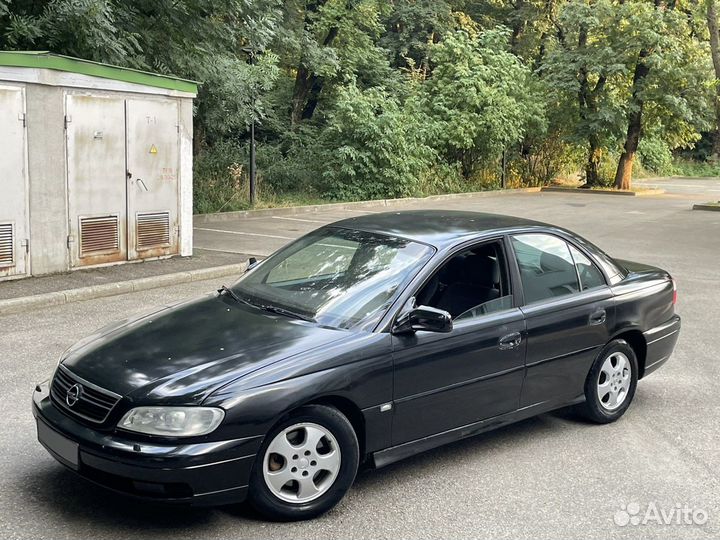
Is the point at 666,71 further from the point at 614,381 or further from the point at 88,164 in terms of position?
the point at 614,381

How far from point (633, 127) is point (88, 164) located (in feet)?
75.8

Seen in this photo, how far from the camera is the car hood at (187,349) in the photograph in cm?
372

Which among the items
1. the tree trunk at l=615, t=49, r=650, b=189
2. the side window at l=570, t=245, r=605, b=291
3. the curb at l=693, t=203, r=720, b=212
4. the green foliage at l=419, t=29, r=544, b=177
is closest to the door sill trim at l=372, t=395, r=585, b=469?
the side window at l=570, t=245, r=605, b=291

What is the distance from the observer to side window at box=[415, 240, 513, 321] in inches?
184

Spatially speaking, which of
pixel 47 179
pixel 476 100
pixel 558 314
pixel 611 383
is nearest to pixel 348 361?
pixel 558 314

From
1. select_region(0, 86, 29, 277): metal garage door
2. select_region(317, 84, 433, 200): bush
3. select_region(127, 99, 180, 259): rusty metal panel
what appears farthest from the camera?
select_region(317, 84, 433, 200): bush

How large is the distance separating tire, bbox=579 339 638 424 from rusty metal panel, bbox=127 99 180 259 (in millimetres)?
7530

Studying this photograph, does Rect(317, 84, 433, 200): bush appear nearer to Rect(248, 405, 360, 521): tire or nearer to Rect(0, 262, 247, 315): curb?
Rect(0, 262, 247, 315): curb

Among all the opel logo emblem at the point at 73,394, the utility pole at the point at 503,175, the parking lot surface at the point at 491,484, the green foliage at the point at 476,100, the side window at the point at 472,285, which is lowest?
the parking lot surface at the point at 491,484

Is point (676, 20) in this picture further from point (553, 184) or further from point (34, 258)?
point (34, 258)

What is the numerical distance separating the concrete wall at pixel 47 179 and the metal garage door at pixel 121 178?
0.42ft

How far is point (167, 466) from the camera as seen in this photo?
3.49m

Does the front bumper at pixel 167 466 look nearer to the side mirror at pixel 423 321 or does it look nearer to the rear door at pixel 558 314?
the side mirror at pixel 423 321

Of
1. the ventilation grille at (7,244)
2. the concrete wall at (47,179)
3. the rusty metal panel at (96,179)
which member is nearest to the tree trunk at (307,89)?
the rusty metal panel at (96,179)
